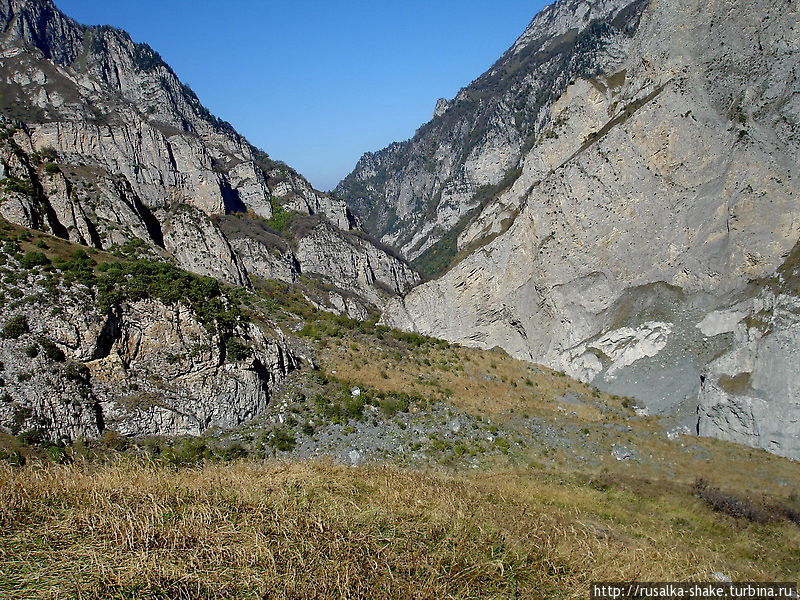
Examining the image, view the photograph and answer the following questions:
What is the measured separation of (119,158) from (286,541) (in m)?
78.2

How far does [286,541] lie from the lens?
16.6 feet

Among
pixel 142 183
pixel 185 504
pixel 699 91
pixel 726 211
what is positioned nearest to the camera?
pixel 185 504

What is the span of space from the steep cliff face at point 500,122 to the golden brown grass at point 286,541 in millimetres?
115182

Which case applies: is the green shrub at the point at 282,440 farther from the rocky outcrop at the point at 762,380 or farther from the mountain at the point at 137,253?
the rocky outcrop at the point at 762,380

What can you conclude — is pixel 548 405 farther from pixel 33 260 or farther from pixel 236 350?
pixel 33 260

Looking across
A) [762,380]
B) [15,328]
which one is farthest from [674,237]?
[15,328]

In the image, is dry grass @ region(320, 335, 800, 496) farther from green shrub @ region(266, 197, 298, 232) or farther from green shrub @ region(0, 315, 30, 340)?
green shrub @ region(266, 197, 298, 232)

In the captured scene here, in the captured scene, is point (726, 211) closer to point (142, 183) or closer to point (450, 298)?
point (450, 298)

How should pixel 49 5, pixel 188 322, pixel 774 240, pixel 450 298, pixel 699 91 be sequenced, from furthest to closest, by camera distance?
pixel 49 5 < pixel 450 298 < pixel 699 91 < pixel 774 240 < pixel 188 322

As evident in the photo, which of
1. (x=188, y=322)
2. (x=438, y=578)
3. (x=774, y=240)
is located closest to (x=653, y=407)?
(x=774, y=240)

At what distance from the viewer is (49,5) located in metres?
103

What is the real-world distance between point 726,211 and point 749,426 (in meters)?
16.2

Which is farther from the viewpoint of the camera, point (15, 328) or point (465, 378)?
point (465, 378)

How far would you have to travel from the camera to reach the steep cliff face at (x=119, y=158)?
41.5m
